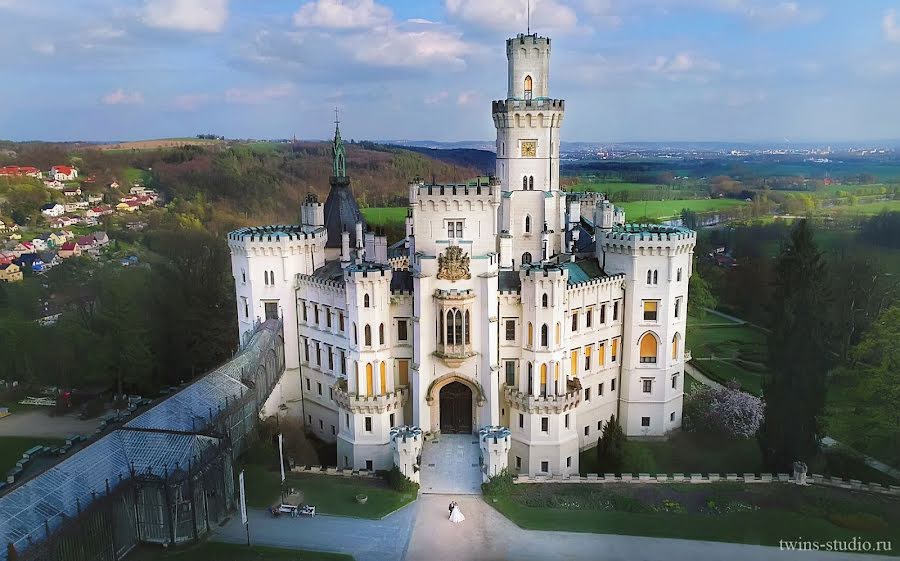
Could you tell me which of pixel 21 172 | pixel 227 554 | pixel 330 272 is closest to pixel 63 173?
pixel 21 172

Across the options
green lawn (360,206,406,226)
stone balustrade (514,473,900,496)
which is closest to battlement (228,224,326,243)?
stone balustrade (514,473,900,496)

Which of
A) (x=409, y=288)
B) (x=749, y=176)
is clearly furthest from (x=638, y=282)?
(x=749, y=176)

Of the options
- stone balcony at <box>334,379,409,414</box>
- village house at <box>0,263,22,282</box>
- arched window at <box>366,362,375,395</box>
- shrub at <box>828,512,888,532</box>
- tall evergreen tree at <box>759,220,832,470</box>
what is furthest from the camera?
village house at <box>0,263,22,282</box>

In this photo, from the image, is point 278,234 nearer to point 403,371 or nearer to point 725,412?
point 403,371

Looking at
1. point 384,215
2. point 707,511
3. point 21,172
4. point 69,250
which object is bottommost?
point 707,511

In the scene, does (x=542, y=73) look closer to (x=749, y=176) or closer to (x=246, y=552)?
(x=246, y=552)

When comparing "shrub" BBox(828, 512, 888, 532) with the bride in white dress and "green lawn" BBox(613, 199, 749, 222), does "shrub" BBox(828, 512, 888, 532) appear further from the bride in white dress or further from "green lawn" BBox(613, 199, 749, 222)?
"green lawn" BBox(613, 199, 749, 222)

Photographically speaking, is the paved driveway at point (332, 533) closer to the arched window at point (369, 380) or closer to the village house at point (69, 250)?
the arched window at point (369, 380)
